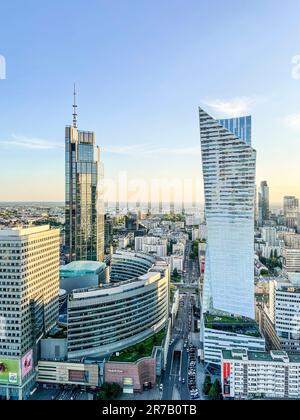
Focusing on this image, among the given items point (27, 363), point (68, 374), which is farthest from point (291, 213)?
point (27, 363)

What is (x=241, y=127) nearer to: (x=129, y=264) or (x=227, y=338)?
(x=227, y=338)

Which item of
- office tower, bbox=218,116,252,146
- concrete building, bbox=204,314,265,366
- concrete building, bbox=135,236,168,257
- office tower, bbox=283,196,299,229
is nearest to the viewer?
concrete building, bbox=204,314,265,366

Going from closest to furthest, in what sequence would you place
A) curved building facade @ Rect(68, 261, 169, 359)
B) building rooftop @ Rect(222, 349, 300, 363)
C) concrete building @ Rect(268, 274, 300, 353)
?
building rooftop @ Rect(222, 349, 300, 363) < curved building facade @ Rect(68, 261, 169, 359) < concrete building @ Rect(268, 274, 300, 353)

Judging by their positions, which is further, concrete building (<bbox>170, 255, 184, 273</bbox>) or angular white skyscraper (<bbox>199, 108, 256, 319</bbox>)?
concrete building (<bbox>170, 255, 184, 273</bbox>)

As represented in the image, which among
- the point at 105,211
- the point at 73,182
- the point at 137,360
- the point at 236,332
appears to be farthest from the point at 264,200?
the point at 137,360

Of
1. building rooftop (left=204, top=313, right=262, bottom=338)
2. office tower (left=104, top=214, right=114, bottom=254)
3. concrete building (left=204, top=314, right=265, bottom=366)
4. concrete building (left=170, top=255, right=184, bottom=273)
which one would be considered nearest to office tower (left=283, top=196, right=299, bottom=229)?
concrete building (left=170, top=255, right=184, bottom=273)

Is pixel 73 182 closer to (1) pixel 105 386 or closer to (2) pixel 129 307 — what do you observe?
(2) pixel 129 307

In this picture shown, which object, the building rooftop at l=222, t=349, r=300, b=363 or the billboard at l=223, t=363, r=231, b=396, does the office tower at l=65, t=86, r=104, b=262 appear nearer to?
the building rooftop at l=222, t=349, r=300, b=363

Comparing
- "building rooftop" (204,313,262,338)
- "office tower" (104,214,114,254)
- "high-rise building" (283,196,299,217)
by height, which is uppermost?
"high-rise building" (283,196,299,217)
